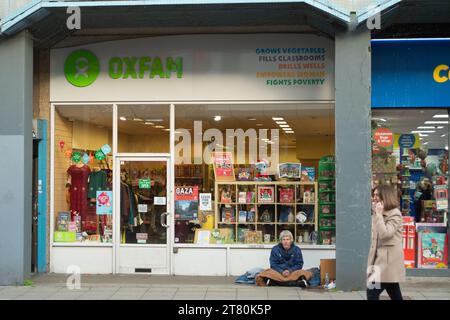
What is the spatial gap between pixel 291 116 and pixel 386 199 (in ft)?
15.1

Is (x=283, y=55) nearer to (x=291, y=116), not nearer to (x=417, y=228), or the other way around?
(x=291, y=116)

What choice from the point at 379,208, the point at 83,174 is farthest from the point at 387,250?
the point at 83,174

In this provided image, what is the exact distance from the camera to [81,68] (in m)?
11.6

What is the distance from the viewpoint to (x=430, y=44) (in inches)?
428

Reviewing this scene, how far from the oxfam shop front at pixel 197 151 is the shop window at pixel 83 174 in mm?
25

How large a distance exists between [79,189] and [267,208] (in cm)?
338

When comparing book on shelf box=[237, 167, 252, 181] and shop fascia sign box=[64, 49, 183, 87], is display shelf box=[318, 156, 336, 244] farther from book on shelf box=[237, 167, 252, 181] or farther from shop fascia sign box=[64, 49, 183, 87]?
shop fascia sign box=[64, 49, 183, 87]

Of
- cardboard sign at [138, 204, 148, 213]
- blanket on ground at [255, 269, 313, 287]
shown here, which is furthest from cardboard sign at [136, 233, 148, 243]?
blanket on ground at [255, 269, 313, 287]

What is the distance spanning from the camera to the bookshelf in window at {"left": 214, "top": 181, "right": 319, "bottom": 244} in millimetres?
11516

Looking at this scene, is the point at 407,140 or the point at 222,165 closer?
the point at 407,140

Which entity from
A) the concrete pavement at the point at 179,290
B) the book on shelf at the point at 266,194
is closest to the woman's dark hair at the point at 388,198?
the concrete pavement at the point at 179,290

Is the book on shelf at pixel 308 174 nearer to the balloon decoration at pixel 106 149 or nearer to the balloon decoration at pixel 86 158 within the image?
the balloon decoration at pixel 106 149

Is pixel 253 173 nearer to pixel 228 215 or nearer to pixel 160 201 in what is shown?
pixel 228 215

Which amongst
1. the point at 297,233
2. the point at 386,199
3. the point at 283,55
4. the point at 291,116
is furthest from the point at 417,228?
the point at 386,199
